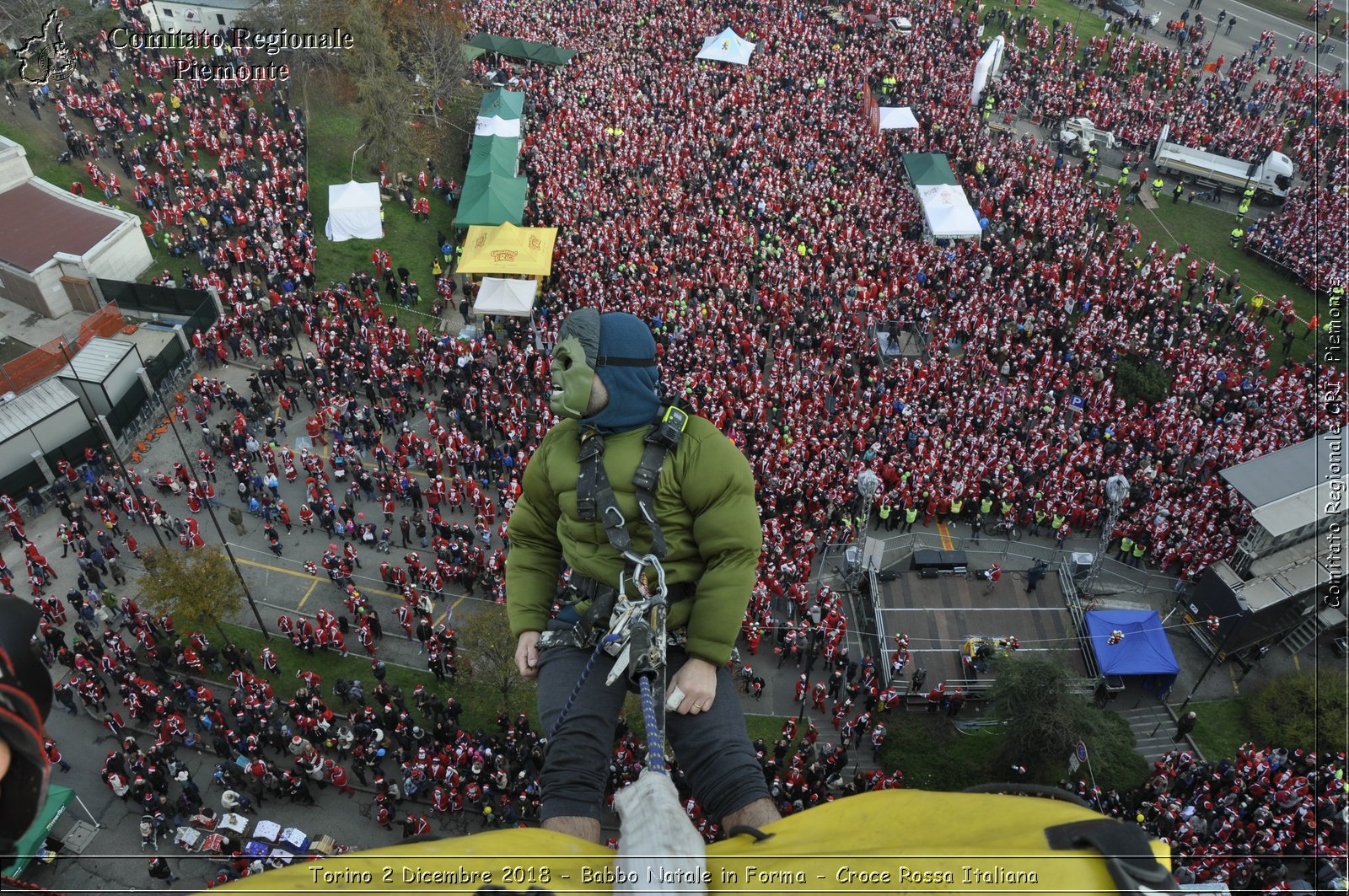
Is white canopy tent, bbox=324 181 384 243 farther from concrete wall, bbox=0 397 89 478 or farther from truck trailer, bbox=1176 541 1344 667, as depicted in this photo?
truck trailer, bbox=1176 541 1344 667

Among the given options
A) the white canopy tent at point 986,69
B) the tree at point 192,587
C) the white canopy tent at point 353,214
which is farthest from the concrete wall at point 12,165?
the white canopy tent at point 986,69

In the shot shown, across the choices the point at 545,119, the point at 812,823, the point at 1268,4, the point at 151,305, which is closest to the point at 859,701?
the point at 812,823

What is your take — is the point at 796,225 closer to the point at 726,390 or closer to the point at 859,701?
the point at 726,390

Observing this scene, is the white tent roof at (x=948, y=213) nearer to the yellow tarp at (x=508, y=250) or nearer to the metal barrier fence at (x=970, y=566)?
the yellow tarp at (x=508, y=250)

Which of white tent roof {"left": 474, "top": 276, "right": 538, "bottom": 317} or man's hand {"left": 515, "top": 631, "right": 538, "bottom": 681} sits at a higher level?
man's hand {"left": 515, "top": 631, "right": 538, "bottom": 681}

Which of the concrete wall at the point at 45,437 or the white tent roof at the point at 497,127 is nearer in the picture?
the concrete wall at the point at 45,437

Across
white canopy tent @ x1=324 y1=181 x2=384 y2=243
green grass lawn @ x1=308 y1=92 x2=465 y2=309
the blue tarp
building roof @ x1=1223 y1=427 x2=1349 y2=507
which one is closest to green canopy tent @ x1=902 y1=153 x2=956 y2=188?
building roof @ x1=1223 y1=427 x2=1349 y2=507
